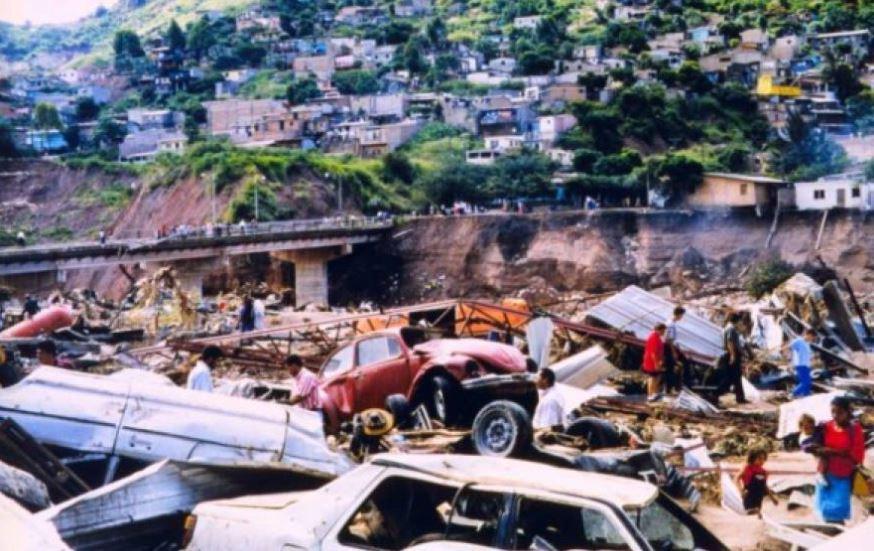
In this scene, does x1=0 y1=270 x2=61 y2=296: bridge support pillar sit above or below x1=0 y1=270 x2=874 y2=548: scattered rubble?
below

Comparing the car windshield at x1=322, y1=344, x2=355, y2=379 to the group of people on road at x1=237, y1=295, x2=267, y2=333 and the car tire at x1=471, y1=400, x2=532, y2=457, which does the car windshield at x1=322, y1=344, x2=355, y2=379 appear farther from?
the group of people on road at x1=237, y1=295, x2=267, y2=333

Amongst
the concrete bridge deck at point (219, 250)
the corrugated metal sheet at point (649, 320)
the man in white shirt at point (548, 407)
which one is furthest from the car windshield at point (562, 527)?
the concrete bridge deck at point (219, 250)

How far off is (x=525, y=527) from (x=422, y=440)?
3266mm

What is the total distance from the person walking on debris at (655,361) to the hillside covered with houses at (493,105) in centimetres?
3084

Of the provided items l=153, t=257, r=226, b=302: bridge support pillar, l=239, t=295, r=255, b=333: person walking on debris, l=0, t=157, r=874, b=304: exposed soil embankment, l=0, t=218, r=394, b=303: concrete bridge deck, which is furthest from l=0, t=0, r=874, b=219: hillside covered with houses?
l=239, t=295, r=255, b=333: person walking on debris

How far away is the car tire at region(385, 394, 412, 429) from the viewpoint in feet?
31.0

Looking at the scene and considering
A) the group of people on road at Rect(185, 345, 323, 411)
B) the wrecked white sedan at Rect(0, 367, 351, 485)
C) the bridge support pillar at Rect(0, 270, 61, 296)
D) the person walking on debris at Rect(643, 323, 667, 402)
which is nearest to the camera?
the wrecked white sedan at Rect(0, 367, 351, 485)

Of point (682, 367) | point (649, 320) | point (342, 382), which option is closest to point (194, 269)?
point (649, 320)

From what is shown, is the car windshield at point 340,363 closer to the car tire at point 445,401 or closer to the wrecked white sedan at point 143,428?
the car tire at point 445,401

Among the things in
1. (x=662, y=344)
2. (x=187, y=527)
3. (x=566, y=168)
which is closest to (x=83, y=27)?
(x=566, y=168)

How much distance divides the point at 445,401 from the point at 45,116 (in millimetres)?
53332

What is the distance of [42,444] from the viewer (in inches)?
286

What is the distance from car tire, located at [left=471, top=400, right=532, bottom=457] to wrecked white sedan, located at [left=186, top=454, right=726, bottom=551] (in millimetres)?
1533

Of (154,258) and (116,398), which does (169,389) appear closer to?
(116,398)
